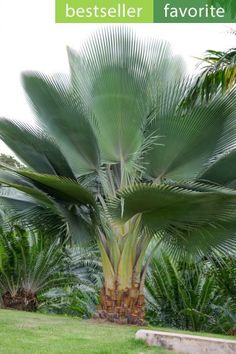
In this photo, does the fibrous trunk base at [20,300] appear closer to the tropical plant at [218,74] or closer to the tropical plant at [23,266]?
the tropical plant at [23,266]

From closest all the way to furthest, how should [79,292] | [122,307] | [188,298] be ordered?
[122,307], [188,298], [79,292]

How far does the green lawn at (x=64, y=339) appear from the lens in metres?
5.36

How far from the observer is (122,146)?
8742 mm

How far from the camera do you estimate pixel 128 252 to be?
28.2ft

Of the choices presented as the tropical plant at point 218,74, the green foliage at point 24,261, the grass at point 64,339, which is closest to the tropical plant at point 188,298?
the green foliage at point 24,261

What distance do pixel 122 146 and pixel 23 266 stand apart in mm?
4490

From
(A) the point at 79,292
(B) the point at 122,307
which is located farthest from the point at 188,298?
(B) the point at 122,307

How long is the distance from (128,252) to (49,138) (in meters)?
2.06

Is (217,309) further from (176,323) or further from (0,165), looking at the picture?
(0,165)

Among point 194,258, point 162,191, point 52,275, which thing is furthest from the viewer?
point 52,275

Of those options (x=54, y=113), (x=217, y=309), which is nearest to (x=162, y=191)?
(x=54, y=113)

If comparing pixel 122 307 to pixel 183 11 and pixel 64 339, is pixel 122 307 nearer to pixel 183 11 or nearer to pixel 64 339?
pixel 64 339

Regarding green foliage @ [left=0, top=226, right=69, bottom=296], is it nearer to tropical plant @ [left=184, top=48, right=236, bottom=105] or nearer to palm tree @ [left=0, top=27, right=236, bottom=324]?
palm tree @ [left=0, top=27, right=236, bottom=324]

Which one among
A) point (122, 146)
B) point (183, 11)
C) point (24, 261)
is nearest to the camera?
point (183, 11)
